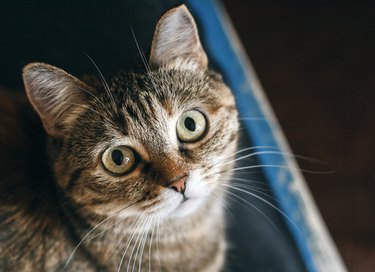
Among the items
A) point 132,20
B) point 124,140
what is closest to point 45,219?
point 124,140

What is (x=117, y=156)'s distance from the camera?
1.89 feet

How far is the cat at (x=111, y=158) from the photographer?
58 centimetres

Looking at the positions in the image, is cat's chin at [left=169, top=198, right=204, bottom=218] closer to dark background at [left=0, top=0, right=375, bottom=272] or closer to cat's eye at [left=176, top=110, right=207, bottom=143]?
cat's eye at [left=176, top=110, right=207, bottom=143]

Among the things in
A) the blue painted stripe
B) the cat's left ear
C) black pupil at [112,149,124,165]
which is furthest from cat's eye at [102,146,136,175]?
the blue painted stripe

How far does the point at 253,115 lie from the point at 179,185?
0.82 feet

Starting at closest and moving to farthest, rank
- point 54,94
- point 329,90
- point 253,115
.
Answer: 1. point 54,94
2. point 253,115
3. point 329,90

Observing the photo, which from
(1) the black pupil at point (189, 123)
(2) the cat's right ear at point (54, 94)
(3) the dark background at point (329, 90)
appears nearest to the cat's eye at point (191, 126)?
(1) the black pupil at point (189, 123)

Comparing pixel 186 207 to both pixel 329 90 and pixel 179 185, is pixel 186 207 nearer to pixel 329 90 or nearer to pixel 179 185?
pixel 179 185

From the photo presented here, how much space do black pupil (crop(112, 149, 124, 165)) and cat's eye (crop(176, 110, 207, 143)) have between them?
8cm

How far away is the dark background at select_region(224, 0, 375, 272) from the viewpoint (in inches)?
41.0

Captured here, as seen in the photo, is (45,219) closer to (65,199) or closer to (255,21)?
(65,199)

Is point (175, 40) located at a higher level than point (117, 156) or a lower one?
higher

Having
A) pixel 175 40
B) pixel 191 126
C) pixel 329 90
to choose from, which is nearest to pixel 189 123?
pixel 191 126

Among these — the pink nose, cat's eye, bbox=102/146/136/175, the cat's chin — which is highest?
cat's eye, bbox=102/146/136/175
